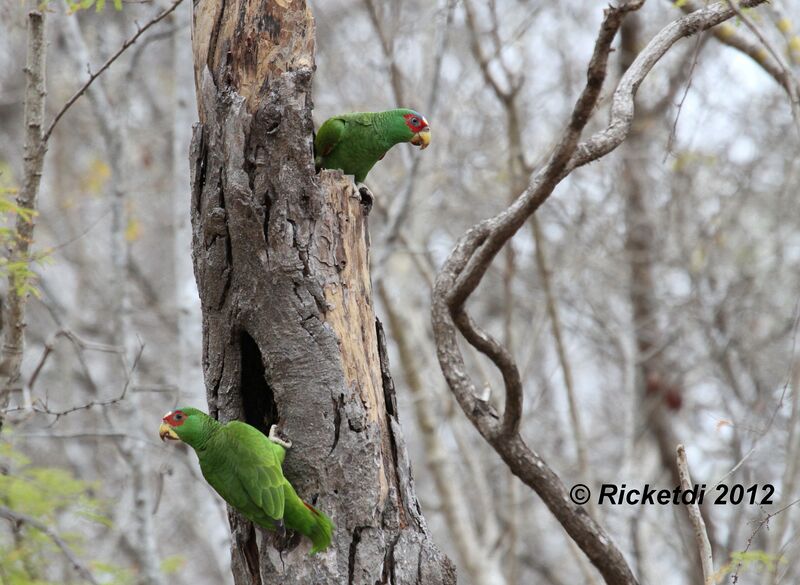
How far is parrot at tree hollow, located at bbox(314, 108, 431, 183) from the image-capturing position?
399cm

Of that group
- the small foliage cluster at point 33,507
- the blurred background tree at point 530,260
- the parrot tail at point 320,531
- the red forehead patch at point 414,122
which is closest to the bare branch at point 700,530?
the parrot tail at point 320,531

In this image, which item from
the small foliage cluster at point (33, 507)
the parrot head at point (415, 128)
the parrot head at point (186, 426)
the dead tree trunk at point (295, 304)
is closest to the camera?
the dead tree trunk at point (295, 304)

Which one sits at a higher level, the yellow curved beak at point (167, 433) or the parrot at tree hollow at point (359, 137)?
the parrot at tree hollow at point (359, 137)

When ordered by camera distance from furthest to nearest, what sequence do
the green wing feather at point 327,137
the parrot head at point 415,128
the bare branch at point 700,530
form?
the parrot head at point 415,128 < the green wing feather at point 327,137 < the bare branch at point 700,530

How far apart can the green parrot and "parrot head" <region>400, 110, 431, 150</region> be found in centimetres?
162

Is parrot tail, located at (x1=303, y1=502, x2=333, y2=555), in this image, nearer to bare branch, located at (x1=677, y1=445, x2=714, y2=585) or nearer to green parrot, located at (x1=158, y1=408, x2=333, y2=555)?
green parrot, located at (x1=158, y1=408, x2=333, y2=555)

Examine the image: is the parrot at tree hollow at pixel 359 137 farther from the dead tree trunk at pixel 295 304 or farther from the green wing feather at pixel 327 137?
the dead tree trunk at pixel 295 304

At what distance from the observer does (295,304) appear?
137 inches

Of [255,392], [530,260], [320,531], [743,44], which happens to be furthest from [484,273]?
[530,260]

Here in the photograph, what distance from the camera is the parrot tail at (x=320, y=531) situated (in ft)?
10.9

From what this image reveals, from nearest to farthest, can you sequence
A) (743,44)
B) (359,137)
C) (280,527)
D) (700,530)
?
(700,530) → (280,527) → (359,137) → (743,44)

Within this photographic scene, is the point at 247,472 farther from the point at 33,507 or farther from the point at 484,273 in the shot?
the point at 33,507

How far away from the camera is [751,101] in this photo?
10.9 meters

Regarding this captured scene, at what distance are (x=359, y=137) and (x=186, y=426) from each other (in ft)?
4.90
